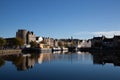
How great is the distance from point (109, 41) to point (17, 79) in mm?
172963

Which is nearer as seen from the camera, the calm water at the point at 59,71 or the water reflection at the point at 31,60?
the calm water at the point at 59,71

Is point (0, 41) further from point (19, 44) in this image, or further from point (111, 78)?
point (111, 78)

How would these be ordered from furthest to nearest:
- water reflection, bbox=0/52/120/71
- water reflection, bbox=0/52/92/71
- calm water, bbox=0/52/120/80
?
water reflection, bbox=0/52/120/71, water reflection, bbox=0/52/92/71, calm water, bbox=0/52/120/80

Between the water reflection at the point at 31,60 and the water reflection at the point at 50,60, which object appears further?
the water reflection at the point at 50,60

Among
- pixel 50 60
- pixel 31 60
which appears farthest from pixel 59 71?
pixel 50 60

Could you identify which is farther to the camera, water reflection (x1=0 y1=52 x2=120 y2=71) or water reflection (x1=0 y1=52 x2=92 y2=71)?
water reflection (x1=0 y1=52 x2=120 y2=71)

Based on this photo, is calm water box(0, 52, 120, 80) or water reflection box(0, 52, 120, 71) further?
water reflection box(0, 52, 120, 71)

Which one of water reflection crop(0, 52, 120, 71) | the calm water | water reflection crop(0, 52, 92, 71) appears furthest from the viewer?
water reflection crop(0, 52, 120, 71)

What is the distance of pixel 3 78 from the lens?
106 ft

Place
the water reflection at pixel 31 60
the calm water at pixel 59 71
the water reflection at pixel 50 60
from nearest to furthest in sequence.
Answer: the calm water at pixel 59 71 < the water reflection at pixel 31 60 < the water reflection at pixel 50 60

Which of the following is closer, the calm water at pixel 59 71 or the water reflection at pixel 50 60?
the calm water at pixel 59 71

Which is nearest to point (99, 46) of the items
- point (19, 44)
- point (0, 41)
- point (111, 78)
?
point (19, 44)

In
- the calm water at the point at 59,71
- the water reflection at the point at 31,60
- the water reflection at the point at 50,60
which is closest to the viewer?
the calm water at the point at 59,71

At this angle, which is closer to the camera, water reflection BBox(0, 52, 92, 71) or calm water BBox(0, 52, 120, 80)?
calm water BBox(0, 52, 120, 80)
